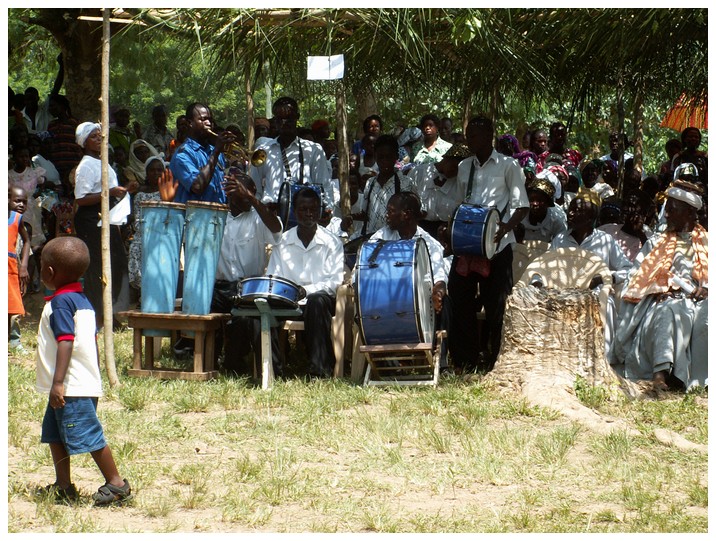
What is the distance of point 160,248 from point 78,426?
10.8ft

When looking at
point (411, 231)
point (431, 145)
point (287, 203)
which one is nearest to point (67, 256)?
point (411, 231)

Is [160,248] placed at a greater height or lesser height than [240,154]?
lesser

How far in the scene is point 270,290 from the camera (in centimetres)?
805

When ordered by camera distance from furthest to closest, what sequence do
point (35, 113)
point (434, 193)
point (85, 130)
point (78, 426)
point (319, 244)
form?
point (35, 113), point (434, 193), point (85, 130), point (319, 244), point (78, 426)

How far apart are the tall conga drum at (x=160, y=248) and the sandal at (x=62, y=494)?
311 cm

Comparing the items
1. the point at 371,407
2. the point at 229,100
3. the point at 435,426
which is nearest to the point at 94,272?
the point at 371,407

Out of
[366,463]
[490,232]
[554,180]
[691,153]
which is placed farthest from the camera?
[691,153]

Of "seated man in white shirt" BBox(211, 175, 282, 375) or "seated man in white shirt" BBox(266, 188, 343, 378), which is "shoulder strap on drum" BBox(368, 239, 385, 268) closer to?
"seated man in white shirt" BBox(266, 188, 343, 378)

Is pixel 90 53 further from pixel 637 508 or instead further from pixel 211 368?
pixel 637 508

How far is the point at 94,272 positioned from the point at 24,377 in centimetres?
223

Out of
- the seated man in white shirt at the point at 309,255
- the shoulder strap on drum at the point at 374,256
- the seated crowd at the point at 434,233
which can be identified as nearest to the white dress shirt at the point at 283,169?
the seated crowd at the point at 434,233

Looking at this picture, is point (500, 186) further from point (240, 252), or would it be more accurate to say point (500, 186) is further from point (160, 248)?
point (160, 248)

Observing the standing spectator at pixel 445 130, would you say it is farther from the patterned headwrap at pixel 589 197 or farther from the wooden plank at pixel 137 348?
the wooden plank at pixel 137 348

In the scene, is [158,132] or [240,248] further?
[158,132]
